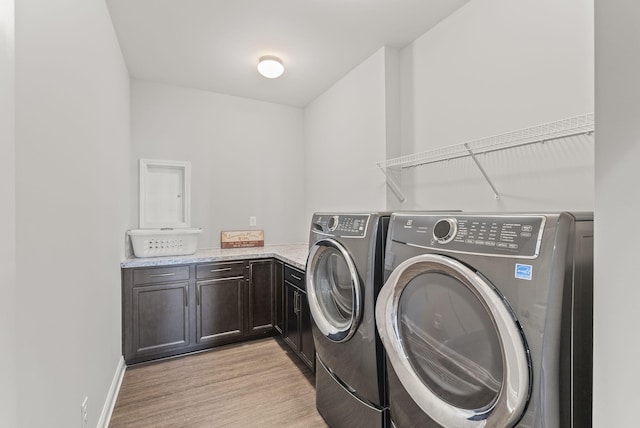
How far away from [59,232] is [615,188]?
1624 mm

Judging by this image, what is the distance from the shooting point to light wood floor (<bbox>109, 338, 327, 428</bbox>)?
6.06 ft

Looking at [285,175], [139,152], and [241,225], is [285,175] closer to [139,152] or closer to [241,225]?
[241,225]

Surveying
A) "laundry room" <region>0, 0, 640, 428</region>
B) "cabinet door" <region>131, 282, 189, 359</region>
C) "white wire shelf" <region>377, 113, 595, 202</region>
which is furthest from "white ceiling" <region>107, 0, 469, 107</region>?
"cabinet door" <region>131, 282, 189, 359</region>

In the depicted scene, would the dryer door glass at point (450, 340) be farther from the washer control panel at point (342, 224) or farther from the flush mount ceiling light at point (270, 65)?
the flush mount ceiling light at point (270, 65)

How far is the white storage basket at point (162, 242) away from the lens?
2.66 meters

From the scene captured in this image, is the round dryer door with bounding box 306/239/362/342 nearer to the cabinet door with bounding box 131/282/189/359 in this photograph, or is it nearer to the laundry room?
the laundry room

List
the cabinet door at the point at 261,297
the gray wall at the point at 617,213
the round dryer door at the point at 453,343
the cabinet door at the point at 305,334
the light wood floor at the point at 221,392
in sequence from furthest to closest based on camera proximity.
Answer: the cabinet door at the point at 261,297 < the cabinet door at the point at 305,334 < the light wood floor at the point at 221,392 < the round dryer door at the point at 453,343 < the gray wall at the point at 617,213

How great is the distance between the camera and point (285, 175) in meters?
3.80

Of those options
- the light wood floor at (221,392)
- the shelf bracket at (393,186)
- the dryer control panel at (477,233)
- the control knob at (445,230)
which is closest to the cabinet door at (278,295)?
the light wood floor at (221,392)

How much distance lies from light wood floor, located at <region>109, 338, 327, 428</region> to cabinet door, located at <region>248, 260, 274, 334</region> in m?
0.26

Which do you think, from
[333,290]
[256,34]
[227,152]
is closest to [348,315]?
[333,290]

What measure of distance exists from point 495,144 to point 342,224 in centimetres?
104

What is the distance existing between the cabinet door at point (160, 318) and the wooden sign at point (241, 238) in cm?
82

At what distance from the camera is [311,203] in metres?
3.75
